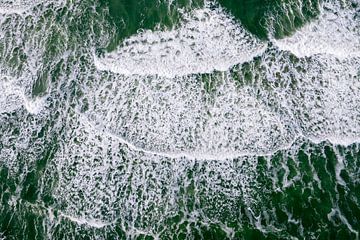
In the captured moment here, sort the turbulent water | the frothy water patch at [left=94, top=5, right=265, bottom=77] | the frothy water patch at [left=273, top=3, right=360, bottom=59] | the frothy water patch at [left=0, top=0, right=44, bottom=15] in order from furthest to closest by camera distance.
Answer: the frothy water patch at [left=0, top=0, right=44, bottom=15], the frothy water patch at [left=94, top=5, right=265, bottom=77], the frothy water patch at [left=273, top=3, right=360, bottom=59], the turbulent water

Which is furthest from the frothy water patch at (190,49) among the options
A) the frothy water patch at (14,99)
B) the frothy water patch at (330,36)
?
the frothy water patch at (14,99)

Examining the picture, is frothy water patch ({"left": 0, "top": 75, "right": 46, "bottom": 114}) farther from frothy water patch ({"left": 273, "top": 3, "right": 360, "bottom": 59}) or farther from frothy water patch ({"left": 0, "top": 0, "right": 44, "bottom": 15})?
frothy water patch ({"left": 273, "top": 3, "right": 360, "bottom": 59})

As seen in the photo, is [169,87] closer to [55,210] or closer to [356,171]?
[55,210]

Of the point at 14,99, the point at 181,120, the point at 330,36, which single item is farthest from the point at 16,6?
the point at 330,36

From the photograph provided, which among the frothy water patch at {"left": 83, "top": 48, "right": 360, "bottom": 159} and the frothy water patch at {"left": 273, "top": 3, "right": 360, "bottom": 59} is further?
the frothy water patch at {"left": 273, "top": 3, "right": 360, "bottom": 59}

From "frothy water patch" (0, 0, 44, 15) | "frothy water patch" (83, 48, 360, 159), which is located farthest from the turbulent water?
"frothy water patch" (0, 0, 44, 15)

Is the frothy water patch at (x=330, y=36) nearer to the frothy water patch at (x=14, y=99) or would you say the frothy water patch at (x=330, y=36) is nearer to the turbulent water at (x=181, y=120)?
the turbulent water at (x=181, y=120)
